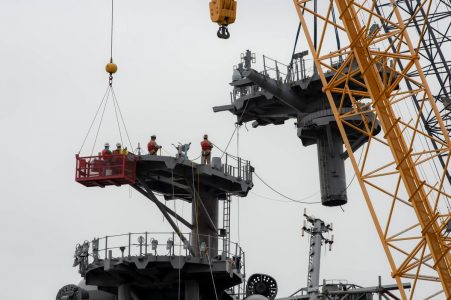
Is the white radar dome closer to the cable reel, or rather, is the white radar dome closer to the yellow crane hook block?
the cable reel

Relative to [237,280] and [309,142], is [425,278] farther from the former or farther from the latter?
[309,142]

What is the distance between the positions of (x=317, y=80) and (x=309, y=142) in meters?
4.52

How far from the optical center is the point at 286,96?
68062mm

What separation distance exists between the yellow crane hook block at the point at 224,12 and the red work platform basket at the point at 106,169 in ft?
32.0

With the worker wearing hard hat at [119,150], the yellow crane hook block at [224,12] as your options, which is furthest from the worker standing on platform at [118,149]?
the yellow crane hook block at [224,12]

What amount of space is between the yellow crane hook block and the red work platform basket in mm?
9750

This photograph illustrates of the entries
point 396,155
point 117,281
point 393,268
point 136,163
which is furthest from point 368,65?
point 117,281

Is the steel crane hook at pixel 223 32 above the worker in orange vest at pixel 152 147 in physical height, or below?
above

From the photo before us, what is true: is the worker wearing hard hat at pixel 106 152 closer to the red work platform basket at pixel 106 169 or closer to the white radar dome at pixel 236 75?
the red work platform basket at pixel 106 169

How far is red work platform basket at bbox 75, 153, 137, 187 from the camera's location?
56500mm

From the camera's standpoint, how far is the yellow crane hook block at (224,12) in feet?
167

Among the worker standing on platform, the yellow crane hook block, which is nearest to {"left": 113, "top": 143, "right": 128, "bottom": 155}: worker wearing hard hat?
the worker standing on platform

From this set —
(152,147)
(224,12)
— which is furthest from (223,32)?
(152,147)

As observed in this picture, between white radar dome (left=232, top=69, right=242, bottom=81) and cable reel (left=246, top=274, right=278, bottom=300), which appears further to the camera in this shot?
white radar dome (left=232, top=69, right=242, bottom=81)
